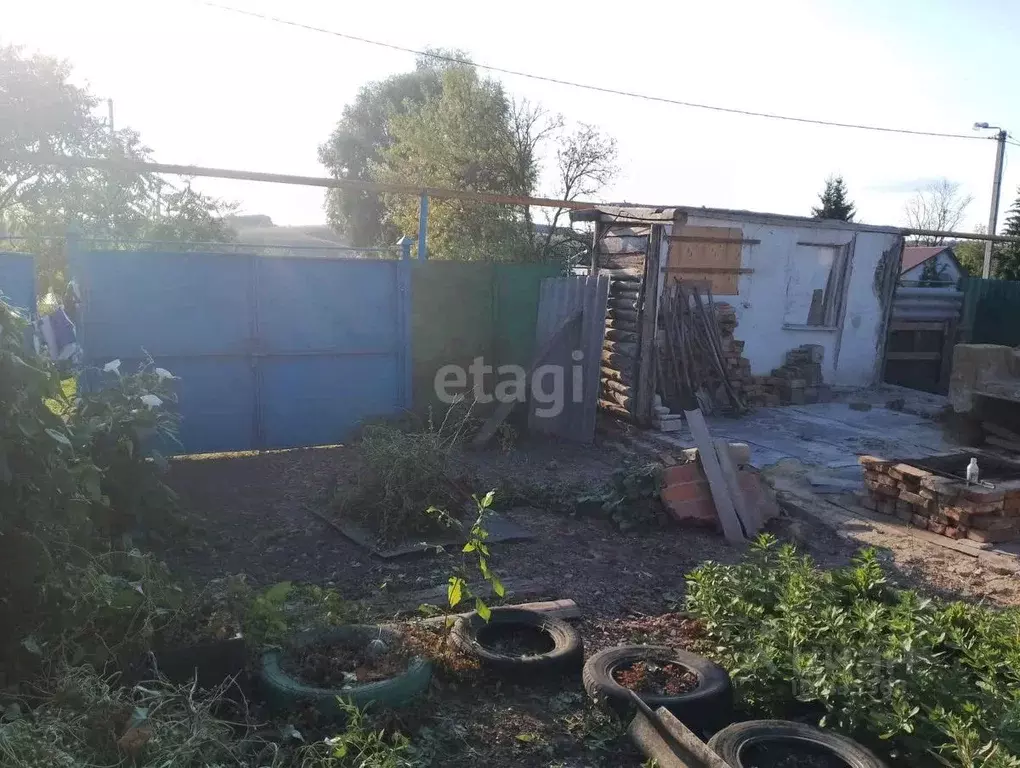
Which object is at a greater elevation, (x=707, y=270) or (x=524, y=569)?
(x=707, y=270)

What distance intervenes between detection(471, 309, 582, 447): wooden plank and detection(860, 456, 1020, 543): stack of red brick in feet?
10.9

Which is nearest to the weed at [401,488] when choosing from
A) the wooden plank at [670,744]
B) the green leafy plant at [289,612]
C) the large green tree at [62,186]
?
the green leafy plant at [289,612]

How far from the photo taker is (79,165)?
22.6 feet

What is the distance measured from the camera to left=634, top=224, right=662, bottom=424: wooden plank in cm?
930

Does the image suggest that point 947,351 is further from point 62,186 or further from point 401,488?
point 62,186

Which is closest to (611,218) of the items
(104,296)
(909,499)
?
(909,499)

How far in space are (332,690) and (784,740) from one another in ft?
5.77

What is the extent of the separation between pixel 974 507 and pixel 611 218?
583 cm

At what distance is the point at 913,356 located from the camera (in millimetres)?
13047

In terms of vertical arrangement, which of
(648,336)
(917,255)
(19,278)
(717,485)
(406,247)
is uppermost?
(917,255)

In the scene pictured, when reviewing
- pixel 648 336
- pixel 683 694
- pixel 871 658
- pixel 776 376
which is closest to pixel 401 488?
pixel 683 694

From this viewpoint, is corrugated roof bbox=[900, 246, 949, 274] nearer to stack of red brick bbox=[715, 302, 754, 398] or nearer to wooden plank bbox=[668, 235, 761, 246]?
wooden plank bbox=[668, 235, 761, 246]

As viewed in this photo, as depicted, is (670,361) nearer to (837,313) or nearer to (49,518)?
(837,313)

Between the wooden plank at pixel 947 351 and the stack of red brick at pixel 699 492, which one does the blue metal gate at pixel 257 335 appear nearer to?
the stack of red brick at pixel 699 492
